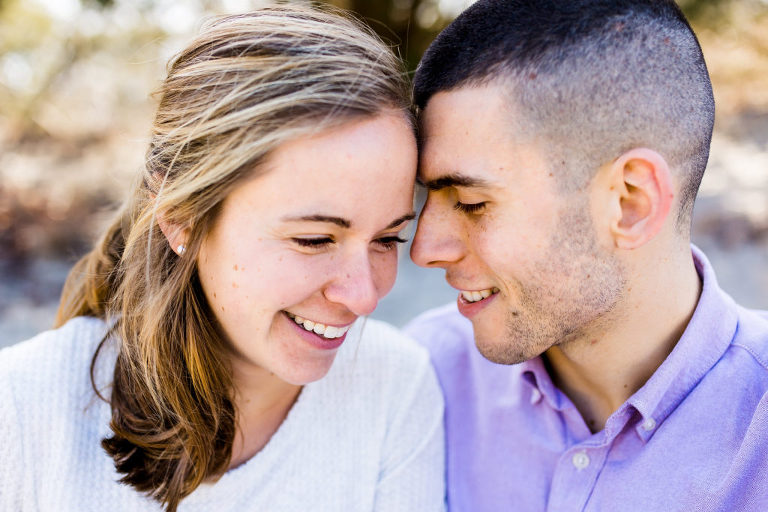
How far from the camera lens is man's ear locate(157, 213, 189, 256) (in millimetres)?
1956

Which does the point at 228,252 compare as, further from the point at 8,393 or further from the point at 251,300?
the point at 8,393

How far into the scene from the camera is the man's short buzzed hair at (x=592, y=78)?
6.37ft

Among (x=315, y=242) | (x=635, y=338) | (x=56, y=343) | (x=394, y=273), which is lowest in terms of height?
(x=635, y=338)

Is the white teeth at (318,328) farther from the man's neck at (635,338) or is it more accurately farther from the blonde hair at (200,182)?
the man's neck at (635,338)

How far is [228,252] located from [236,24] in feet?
2.17

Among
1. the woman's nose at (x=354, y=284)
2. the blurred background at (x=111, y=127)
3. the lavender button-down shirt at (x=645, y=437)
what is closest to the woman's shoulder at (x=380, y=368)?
the lavender button-down shirt at (x=645, y=437)

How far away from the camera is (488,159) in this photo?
1.97 meters

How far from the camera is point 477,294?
2197 mm

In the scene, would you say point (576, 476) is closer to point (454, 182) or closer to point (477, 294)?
point (477, 294)

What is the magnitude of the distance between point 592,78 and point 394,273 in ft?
2.58

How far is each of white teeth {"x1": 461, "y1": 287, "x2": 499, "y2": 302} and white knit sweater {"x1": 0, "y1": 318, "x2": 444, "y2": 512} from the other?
0.35 meters

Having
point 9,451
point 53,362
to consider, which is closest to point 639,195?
point 53,362

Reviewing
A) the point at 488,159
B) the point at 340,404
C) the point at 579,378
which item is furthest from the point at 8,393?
the point at 579,378

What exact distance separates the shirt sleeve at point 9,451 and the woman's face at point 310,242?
615 mm
